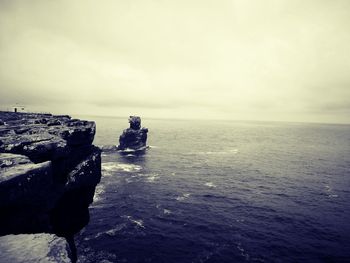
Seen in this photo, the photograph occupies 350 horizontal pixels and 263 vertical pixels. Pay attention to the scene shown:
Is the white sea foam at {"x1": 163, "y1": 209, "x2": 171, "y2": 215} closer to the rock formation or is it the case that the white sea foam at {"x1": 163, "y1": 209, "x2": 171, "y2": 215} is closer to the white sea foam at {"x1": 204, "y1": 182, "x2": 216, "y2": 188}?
the rock formation

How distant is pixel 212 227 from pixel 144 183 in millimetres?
33598

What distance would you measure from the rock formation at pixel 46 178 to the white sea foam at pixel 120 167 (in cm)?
4254

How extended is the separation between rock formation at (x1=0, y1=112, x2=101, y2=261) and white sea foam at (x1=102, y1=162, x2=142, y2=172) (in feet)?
140

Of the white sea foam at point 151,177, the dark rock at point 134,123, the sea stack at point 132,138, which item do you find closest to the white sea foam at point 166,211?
the white sea foam at point 151,177

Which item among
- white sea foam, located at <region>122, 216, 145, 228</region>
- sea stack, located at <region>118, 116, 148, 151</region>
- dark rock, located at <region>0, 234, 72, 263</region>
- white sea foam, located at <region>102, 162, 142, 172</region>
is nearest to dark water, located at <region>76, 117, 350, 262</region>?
white sea foam, located at <region>122, 216, 145, 228</region>

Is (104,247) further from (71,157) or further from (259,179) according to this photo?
(259,179)

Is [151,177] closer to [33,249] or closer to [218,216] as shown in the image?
[218,216]

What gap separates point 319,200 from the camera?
6256 cm

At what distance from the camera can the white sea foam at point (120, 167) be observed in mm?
91475

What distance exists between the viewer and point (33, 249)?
67.3 feet

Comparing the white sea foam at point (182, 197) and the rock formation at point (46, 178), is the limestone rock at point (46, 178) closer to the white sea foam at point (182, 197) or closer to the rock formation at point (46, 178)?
the rock formation at point (46, 178)

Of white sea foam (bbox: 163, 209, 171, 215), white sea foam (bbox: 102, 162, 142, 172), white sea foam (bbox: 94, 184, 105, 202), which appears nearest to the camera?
white sea foam (bbox: 163, 209, 171, 215)

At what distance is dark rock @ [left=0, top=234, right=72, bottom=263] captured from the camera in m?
19.4

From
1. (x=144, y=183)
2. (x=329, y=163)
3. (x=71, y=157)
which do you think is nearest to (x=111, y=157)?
(x=144, y=183)
